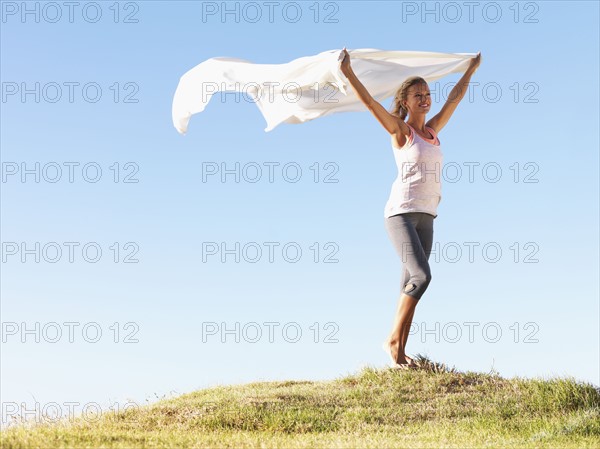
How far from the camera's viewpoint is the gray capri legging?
9305 millimetres

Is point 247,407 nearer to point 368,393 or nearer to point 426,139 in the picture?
point 368,393

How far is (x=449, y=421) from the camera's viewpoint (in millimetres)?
8539

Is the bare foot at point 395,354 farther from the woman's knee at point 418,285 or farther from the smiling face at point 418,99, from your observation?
the smiling face at point 418,99

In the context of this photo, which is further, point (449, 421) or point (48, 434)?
point (449, 421)

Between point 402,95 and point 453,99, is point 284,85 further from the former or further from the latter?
point 453,99

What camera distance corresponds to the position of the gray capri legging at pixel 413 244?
930 cm

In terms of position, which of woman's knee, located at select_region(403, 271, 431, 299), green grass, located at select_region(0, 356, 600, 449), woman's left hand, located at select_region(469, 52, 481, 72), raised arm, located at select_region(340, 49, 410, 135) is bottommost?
green grass, located at select_region(0, 356, 600, 449)

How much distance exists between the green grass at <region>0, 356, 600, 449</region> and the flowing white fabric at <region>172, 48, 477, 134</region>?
11.6 feet

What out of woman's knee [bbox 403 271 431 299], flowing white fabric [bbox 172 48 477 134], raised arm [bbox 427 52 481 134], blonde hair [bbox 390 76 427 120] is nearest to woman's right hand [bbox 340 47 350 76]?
flowing white fabric [bbox 172 48 477 134]

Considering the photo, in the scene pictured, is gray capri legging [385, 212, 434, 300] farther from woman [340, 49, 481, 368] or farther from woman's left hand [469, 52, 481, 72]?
woman's left hand [469, 52, 481, 72]

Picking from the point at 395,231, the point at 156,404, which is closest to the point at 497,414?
the point at 395,231

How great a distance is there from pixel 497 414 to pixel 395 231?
2.41 m

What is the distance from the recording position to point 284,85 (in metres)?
10.3

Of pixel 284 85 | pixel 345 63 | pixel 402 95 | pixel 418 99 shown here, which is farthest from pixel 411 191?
pixel 284 85
